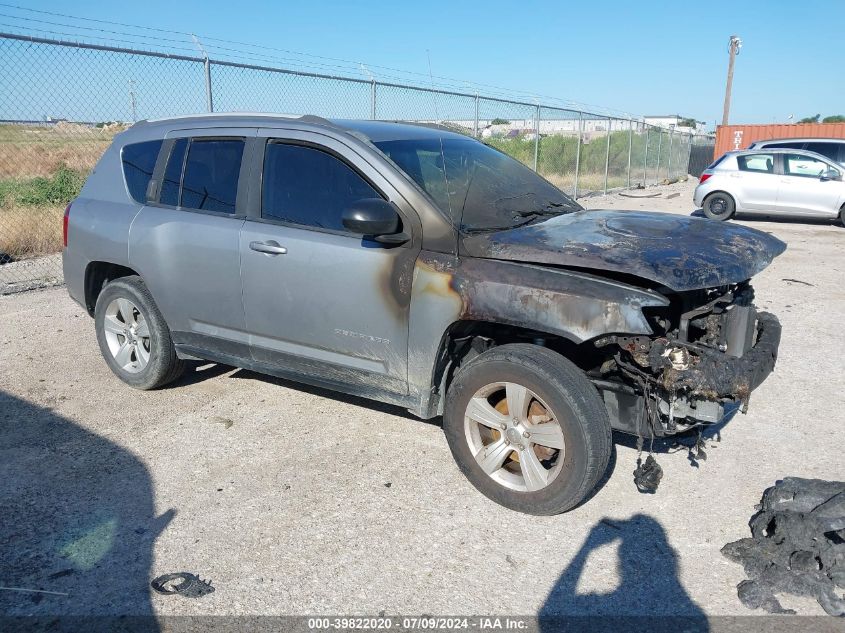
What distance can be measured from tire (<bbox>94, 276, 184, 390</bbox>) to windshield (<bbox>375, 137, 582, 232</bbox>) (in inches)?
80.7

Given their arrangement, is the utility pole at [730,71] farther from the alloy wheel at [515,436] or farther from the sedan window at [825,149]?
the alloy wheel at [515,436]

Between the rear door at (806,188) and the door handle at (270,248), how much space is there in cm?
1400

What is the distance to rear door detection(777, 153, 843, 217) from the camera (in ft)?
48.6

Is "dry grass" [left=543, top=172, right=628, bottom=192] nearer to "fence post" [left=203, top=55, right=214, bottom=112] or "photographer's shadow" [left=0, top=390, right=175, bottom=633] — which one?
"fence post" [left=203, top=55, right=214, bottom=112]

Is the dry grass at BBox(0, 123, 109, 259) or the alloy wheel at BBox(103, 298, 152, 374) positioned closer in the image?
the alloy wheel at BBox(103, 298, 152, 374)

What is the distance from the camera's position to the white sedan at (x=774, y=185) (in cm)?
1484

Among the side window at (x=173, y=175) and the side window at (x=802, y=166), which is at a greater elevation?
the side window at (x=802, y=166)

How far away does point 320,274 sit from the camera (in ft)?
12.9

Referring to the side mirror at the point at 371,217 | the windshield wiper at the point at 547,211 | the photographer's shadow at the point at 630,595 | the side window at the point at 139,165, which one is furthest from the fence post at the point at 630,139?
the photographer's shadow at the point at 630,595

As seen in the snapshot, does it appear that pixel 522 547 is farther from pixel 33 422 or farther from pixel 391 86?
pixel 391 86

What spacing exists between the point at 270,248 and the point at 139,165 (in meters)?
1.53

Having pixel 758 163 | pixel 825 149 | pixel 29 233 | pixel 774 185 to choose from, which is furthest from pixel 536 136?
pixel 29 233

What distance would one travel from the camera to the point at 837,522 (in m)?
3.04

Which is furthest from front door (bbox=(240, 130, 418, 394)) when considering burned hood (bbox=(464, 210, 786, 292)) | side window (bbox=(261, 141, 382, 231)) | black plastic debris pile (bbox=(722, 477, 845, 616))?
black plastic debris pile (bbox=(722, 477, 845, 616))
